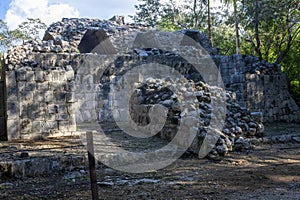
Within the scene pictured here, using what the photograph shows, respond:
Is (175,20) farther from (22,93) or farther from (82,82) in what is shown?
(22,93)

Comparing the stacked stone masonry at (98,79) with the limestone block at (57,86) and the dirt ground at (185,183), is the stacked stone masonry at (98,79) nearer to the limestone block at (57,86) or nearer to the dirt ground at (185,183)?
the limestone block at (57,86)

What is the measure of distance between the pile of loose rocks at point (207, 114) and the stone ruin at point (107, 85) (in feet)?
0.07

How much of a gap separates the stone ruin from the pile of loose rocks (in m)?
0.02

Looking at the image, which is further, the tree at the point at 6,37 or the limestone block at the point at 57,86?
the tree at the point at 6,37

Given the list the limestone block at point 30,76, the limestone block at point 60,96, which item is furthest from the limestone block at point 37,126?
the limestone block at point 30,76

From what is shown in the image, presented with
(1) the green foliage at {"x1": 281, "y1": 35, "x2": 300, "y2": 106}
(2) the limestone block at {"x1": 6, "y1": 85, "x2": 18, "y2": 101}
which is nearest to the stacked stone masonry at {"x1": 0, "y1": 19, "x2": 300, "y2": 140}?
(2) the limestone block at {"x1": 6, "y1": 85, "x2": 18, "y2": 101}

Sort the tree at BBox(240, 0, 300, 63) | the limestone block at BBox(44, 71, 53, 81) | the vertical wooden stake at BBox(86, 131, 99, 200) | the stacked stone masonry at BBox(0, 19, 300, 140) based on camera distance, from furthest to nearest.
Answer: the tree at BBox(240, 0, 300, 63) → the stacked stone masonry at BBox(0, 19, 300, 140) → the limestone block at BBox(44, 71, 53, 81) → the vertical wooden stake at BBox(86, 131, 99, 200)

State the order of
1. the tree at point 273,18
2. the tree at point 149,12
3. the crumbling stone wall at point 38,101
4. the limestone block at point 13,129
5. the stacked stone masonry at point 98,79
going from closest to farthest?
the limestone block at point 13,129 → the crumbling stone wall at point 38,101 → the stacked stone masonry at point 98,79 → the tree at point 273,18 → the tree at point 149,12

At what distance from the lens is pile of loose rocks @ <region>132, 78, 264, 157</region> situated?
628cm

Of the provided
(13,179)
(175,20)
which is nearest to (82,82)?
(13,179)

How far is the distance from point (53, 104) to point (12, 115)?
3.01ft

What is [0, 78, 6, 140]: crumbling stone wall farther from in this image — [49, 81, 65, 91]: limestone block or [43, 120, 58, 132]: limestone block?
[49, 81, 65, 91]: limestone block

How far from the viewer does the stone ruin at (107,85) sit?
703cm

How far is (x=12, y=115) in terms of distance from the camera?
6.95m
